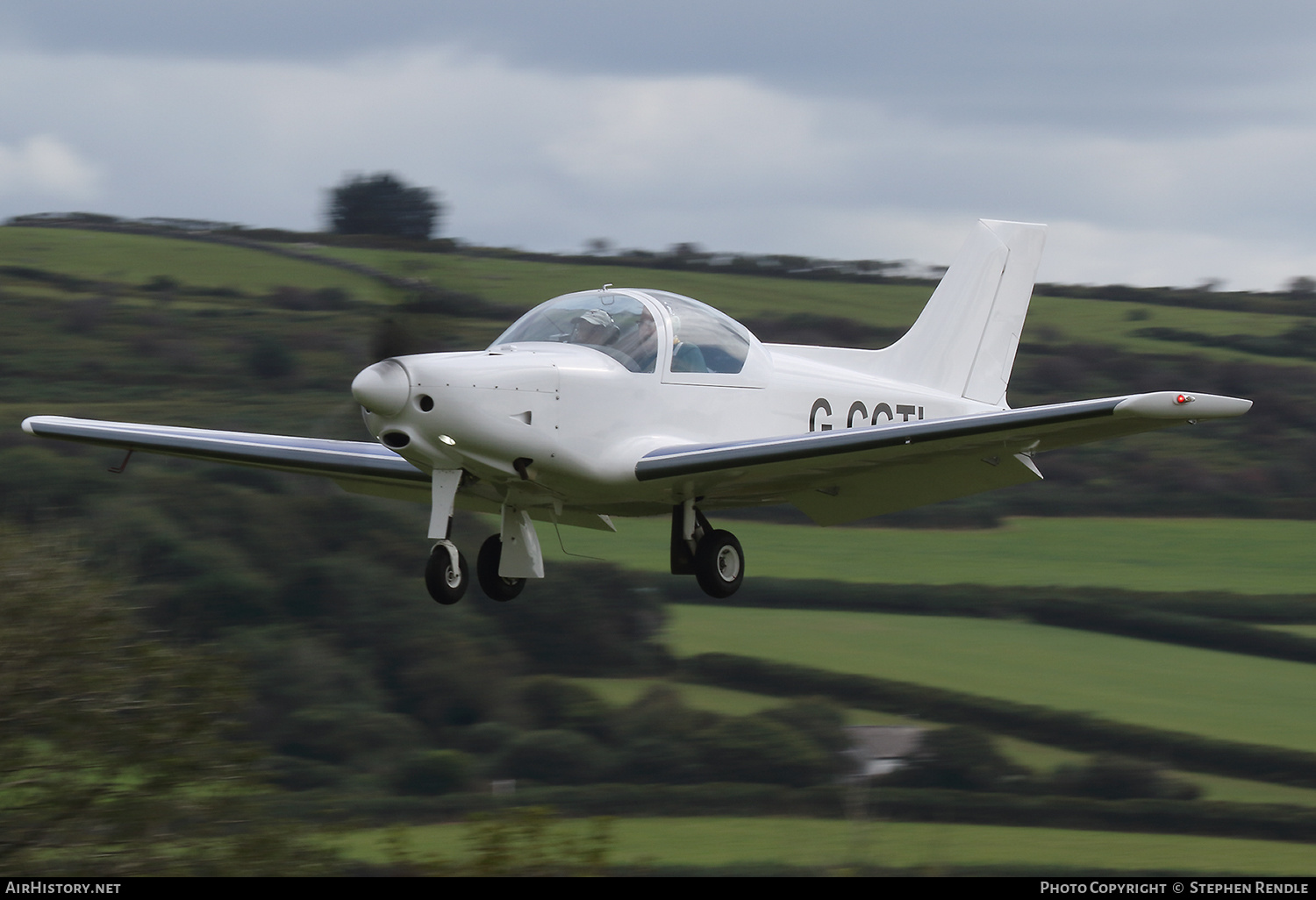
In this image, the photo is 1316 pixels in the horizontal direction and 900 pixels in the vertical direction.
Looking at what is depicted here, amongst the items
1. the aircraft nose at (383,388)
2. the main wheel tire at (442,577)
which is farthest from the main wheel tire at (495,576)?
the aircraft nose at (383,388)

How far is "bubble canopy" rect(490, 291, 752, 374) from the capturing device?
45.6 ft

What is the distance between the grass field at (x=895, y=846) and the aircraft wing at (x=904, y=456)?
37411 millimetres

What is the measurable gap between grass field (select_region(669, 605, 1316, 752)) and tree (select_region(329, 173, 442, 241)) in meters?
58.5

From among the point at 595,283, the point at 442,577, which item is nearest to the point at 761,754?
the point at 595,283

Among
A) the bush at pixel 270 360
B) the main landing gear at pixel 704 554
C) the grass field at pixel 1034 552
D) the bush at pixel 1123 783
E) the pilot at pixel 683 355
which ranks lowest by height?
the bush at pixel 1123 783

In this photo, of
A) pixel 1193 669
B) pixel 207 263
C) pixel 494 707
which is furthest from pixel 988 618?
pixel 207 263

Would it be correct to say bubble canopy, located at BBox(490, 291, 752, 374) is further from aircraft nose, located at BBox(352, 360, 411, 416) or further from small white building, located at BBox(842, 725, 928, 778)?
small white building, located at BBox(842, 725, 928, 778)

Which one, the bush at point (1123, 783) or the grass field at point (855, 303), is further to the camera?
the grass field at point (855, 303)

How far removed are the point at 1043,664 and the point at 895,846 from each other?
19.2m

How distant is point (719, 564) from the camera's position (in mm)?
14461

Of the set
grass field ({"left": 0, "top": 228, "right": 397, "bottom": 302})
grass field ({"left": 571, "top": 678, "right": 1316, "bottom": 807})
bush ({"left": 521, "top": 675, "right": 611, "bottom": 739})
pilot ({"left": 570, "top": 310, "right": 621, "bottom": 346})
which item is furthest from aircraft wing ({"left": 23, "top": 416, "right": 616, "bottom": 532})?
grass field ({"left": 0, "top": 228, "right": 397, "bottom": 302})

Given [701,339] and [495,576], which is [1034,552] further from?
[495,576]

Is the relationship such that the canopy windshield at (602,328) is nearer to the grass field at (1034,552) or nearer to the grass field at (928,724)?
the grass field at (928,724)

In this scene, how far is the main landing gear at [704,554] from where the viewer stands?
1441cm
